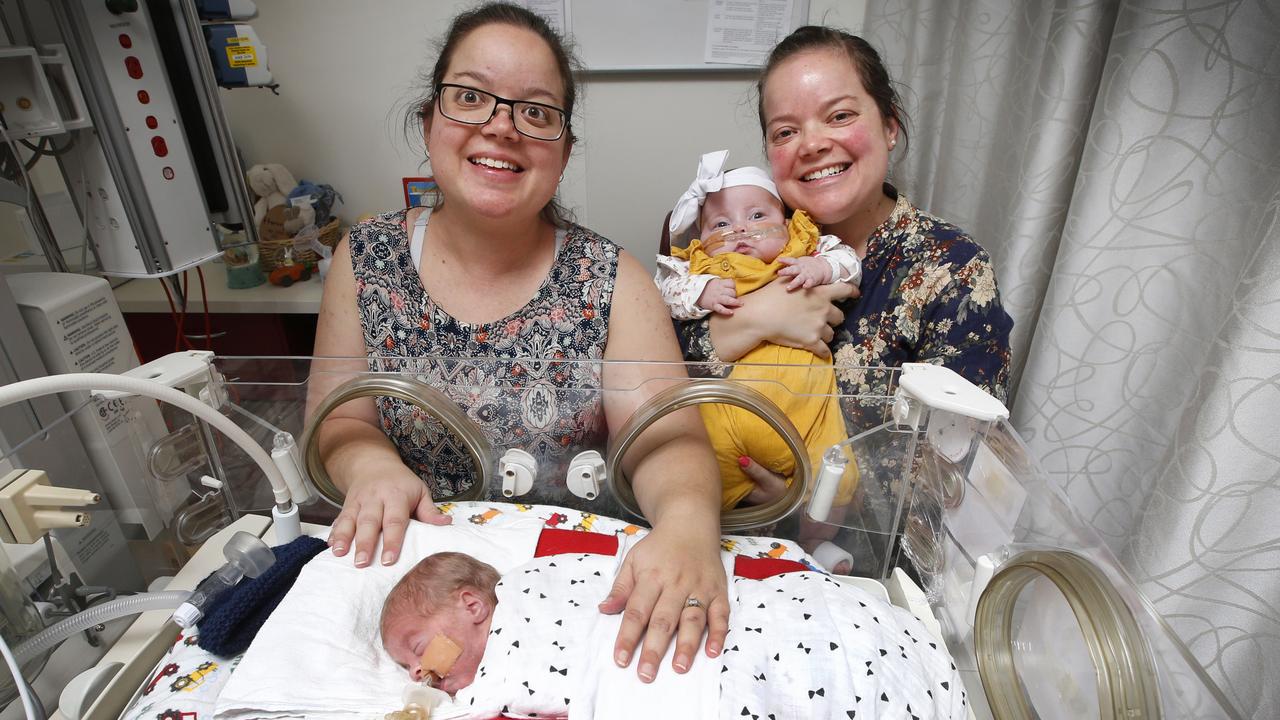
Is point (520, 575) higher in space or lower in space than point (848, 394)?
lower

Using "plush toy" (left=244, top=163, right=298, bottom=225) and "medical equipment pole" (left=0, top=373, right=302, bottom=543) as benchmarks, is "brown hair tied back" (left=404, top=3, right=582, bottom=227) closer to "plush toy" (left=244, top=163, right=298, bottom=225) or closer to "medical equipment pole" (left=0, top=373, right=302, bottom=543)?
"medical equipment pole" (left=0, top=373, right=302, bottom=543)

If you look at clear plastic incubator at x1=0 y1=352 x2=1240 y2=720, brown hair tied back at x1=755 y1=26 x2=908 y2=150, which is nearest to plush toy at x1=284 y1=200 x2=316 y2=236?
clear plastic incubator at x1=0 y1=352 x2=1240 y2=720

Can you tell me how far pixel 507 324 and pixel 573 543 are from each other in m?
0.42

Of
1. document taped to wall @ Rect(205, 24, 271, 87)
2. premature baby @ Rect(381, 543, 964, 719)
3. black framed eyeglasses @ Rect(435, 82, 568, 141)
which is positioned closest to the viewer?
premature baby @ Rect(381, 543, 964, 719)

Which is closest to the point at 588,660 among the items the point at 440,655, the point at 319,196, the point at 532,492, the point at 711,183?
the point at 440,655

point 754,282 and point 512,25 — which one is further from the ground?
point 512,25

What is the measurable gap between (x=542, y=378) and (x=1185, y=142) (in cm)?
104

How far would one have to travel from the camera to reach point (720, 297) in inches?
48.3

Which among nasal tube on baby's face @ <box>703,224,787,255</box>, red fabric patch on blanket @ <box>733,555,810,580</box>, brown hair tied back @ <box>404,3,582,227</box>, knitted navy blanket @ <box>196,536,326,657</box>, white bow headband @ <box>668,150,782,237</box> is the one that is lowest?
red fabric patch on blanket @ <box>733,555,810,580</box>

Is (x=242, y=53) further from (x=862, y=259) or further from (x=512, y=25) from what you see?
(x=862, y=259)

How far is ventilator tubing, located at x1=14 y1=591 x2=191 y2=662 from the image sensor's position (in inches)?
27.3

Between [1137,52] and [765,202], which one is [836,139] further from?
[1137,52]

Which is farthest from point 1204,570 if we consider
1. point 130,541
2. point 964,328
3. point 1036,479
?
point 130,541

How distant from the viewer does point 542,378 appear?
3.06 ft
